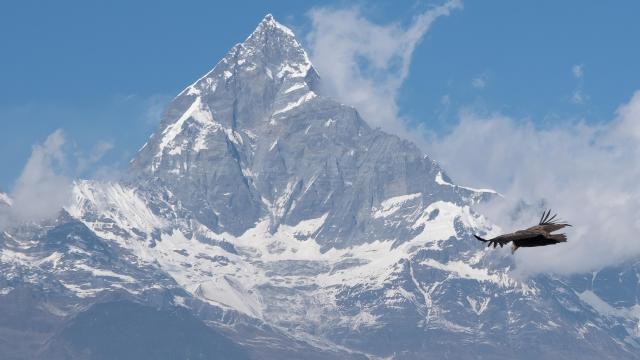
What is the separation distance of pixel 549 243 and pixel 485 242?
1674 millimetres

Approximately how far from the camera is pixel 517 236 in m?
41.8

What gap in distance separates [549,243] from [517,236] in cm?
91

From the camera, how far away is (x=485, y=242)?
4294 cm

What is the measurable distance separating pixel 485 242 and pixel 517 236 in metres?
1.30

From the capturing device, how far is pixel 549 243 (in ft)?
138
